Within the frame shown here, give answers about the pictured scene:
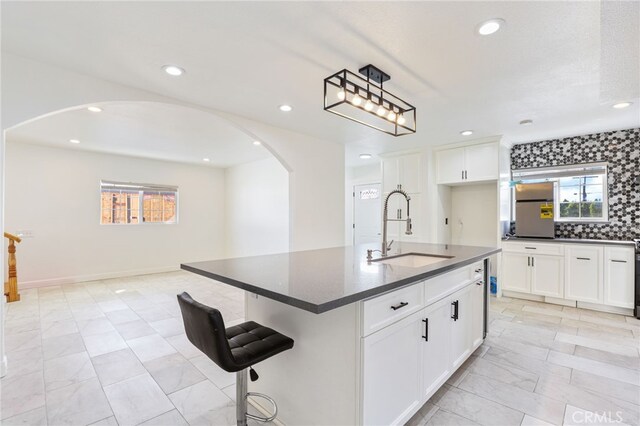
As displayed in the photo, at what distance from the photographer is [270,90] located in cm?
273

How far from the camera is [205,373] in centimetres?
237

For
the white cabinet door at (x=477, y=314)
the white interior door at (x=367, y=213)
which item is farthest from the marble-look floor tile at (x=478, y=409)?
the white interior door at (x=367, y=213)

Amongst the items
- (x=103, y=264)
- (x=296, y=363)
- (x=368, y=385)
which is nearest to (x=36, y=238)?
(x=103, y=264)

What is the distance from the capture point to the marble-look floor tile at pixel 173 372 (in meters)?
2.21

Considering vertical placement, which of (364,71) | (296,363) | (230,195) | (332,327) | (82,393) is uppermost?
(364,71)

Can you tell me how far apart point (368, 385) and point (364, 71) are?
2.10 metres

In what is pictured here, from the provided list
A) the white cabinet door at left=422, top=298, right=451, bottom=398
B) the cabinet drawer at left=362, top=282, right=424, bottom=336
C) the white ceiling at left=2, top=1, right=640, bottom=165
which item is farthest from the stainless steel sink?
the white ceiling at left=2, top=1, right=640, bottom=165

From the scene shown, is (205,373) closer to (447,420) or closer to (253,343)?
(253,343)

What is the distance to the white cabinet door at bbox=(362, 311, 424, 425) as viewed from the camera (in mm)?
1363

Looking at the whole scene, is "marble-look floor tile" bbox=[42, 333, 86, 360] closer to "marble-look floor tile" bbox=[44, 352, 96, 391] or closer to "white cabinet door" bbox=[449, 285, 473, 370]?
"marble-look floor tile" bbox=[44, 352, 96, 391]

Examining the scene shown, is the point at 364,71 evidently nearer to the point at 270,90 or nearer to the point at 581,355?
the point at 270,90

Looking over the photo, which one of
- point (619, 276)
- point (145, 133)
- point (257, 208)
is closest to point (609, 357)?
point (619, 276)

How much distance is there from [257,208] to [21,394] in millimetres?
4740

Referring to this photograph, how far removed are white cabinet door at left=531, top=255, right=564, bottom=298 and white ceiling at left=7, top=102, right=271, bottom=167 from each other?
183 inches
